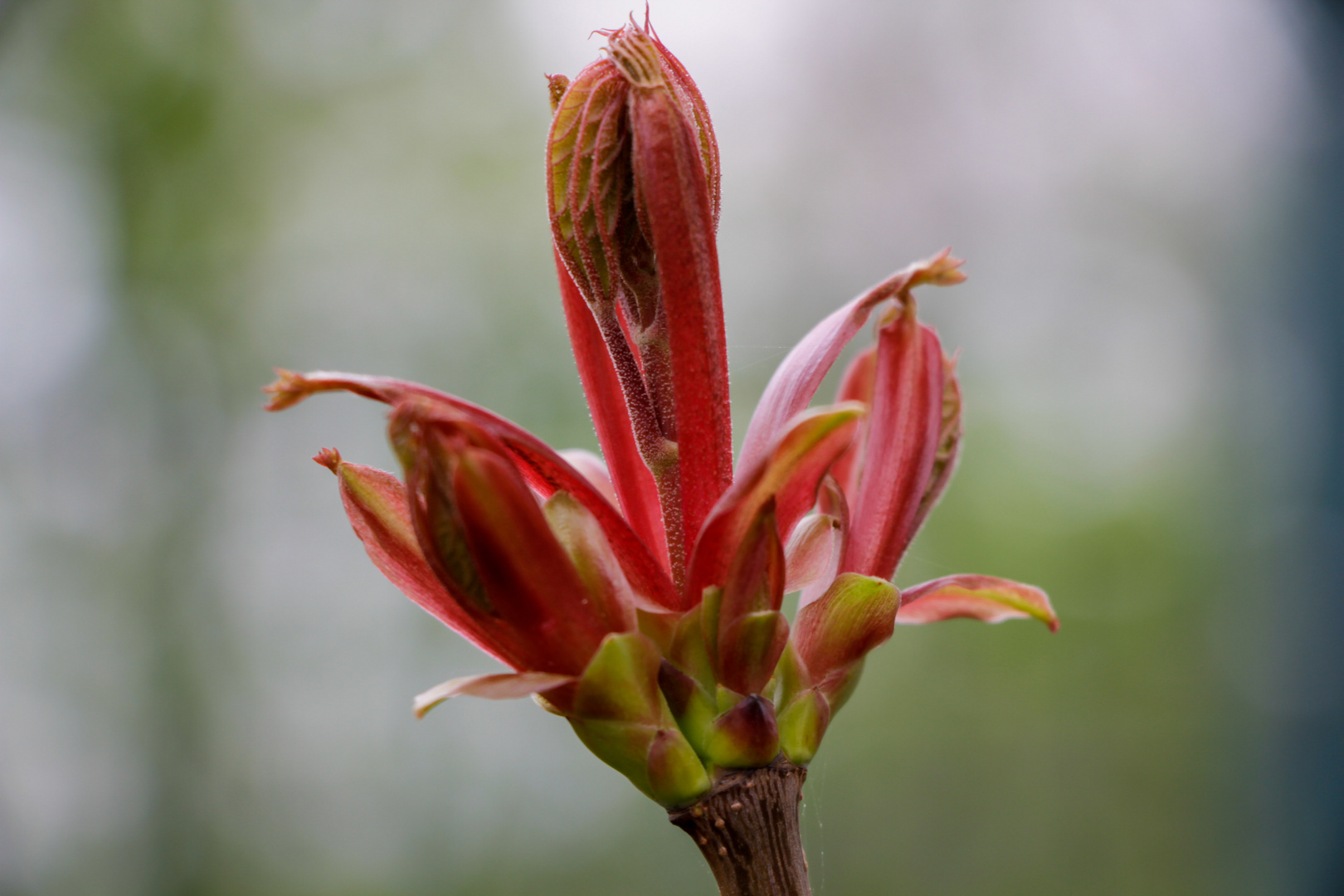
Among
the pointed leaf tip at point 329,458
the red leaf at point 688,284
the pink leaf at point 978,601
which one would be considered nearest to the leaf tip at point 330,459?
the pointed leaf tip at point 329,458

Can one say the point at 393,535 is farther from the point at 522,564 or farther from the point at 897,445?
the point at 897,445

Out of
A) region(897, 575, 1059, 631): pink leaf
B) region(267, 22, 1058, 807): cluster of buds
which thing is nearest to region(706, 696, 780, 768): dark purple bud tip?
region(267, 22, 1058, 807): cluster of buds

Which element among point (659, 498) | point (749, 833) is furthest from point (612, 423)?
point (749, 833)

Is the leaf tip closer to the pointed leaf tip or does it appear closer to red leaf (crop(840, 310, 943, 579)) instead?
the pointed leaf tip

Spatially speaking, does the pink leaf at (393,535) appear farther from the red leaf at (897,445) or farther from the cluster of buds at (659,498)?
the red leaf at (897,445)

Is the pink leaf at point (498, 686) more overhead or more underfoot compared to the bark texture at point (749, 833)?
more overhead
